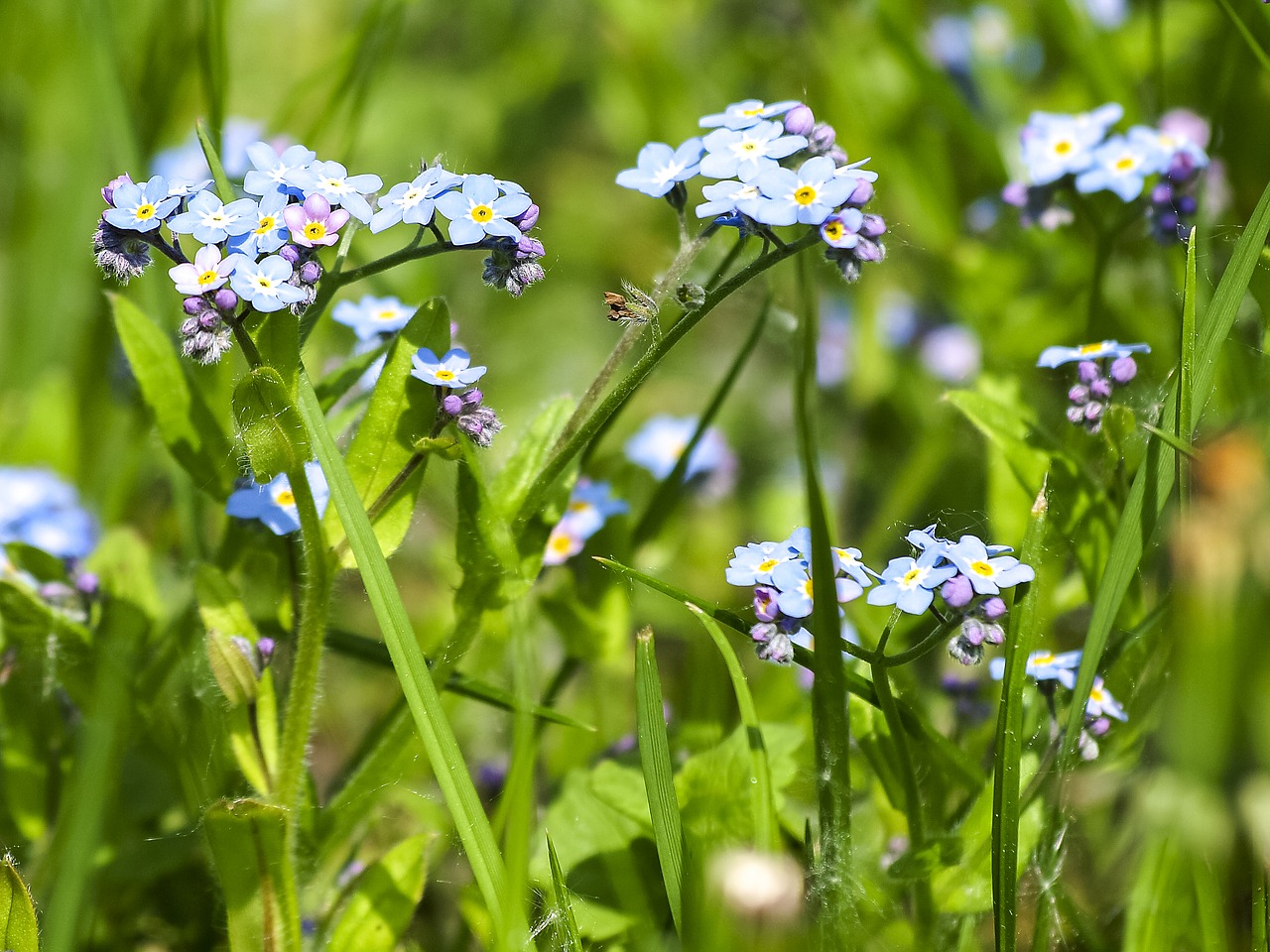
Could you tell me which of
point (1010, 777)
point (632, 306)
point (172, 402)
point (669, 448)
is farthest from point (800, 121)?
point (669, 448)

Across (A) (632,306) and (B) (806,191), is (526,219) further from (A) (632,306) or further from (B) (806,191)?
(B) (806,191)

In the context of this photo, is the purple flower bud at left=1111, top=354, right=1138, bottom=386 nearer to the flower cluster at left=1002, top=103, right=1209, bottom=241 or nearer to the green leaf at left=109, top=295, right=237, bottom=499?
the flower cluster at left=1002, top=103, right=1209, bottom=241

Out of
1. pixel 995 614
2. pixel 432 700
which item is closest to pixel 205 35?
pixel 432 700

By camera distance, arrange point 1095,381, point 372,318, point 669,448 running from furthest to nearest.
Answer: point 669,448, point 372,318, point 1095,381

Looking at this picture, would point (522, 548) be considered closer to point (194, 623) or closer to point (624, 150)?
point (194, 623)

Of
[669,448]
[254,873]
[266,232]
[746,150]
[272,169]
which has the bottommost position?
[254,873]
